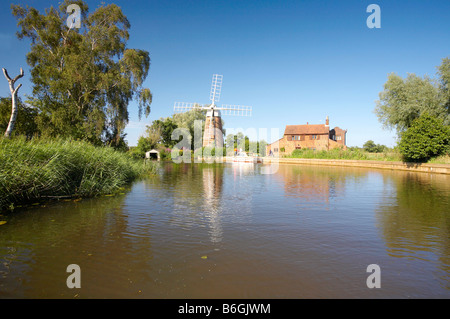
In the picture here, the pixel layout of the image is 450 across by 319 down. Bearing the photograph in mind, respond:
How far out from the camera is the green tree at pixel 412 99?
2994cm

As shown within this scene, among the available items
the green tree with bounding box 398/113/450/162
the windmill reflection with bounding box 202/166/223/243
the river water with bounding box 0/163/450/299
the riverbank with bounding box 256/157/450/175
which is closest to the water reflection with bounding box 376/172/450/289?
the river water with bounding box 0/163/450/299

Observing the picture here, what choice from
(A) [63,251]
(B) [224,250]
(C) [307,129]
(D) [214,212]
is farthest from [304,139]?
(A) [63,251]

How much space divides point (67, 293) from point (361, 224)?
7.01 m

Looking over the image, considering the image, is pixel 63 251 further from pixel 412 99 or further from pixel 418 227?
pixel 412 99

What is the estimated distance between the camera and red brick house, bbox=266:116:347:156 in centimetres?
5797

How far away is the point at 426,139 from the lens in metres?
25.4

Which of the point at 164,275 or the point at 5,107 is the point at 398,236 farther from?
the point at 5,107

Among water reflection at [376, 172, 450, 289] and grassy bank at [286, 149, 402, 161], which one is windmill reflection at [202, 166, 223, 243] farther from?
grassy bank at [286, 149, 402, 161]

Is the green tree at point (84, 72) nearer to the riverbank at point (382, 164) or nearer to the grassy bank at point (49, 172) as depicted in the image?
the grassy bank at point (49, 172)

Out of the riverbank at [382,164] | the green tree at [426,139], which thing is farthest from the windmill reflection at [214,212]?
the green tree at [426,139]

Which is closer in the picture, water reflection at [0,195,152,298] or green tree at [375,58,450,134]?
water reflection at [0,195,152,298]

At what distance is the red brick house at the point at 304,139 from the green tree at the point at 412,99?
22.7m

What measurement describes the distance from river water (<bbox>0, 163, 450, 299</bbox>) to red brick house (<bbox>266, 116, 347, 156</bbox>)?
49663mm
